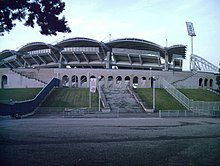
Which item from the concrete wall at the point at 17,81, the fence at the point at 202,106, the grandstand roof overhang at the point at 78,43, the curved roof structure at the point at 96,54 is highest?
the grandstand roof overhang at the point at 78,43

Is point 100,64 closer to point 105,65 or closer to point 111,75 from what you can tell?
point 105,65

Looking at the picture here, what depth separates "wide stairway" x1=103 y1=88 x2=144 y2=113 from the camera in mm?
34656

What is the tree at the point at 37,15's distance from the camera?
8938 millimetres

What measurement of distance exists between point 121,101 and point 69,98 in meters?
6.87

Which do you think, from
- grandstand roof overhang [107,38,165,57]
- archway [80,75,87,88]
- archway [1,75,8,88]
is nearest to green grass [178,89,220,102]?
archway [80,75,87,88]

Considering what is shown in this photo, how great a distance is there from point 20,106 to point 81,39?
41781 mm

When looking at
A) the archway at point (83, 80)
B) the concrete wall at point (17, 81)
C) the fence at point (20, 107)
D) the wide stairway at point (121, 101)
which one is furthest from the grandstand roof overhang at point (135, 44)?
the fence at point (20, 107)

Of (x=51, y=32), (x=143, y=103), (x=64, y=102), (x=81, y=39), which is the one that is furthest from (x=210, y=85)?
(x=51, y=32)

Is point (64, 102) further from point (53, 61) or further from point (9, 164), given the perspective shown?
point (53, 61)

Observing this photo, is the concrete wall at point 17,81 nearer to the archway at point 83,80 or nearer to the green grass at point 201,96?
the archway at point 83,80

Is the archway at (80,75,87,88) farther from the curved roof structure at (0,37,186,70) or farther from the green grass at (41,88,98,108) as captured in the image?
the green grass at (41,88,98,108)

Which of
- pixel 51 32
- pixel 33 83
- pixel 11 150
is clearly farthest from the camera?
pixel 33 83

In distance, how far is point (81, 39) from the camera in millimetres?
67625

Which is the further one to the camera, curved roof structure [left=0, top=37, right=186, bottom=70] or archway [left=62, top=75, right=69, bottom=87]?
curved roof structure [left=0, top=37, right=186, bottom=70]
